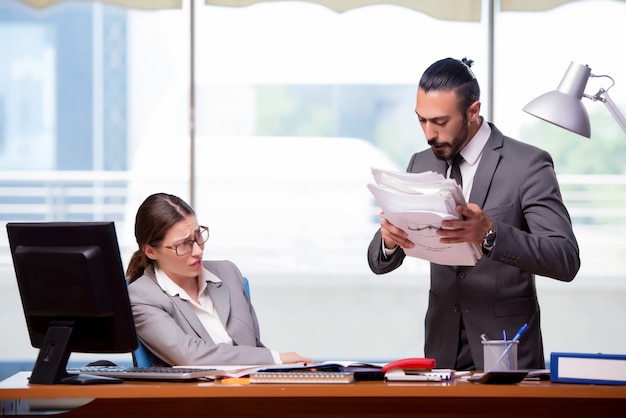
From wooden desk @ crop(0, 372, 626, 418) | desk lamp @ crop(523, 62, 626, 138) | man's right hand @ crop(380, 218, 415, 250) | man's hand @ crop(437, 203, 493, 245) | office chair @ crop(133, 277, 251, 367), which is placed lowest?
office chair @ crop(133, 277, 251, 367)

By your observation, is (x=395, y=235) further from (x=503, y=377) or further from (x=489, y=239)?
(x=503, y=377)

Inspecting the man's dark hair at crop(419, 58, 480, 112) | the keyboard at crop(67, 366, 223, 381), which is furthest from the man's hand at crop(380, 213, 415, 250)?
the keyboard at crop(67, 366, 223, 381)

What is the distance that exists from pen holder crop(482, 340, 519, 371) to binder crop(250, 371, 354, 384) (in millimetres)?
354

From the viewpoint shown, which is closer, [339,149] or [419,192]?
[419,192]

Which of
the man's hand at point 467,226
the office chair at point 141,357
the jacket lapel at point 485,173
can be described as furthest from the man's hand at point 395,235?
the office chair at point 141,357

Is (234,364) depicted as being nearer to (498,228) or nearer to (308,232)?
(498,228)

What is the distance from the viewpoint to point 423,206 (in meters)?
2.37

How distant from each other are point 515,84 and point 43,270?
3.83 metres

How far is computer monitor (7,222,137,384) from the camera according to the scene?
2334mm

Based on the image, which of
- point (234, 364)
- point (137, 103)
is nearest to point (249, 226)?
point (137, 103)

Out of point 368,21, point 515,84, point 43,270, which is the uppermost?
point 368,21

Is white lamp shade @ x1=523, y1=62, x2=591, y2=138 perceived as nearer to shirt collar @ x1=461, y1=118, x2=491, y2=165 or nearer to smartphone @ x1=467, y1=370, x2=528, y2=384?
shirt collar @ x1=461, y1=118, x2=491, y2=165

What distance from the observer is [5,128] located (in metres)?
5.80

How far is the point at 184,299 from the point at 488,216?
92 centimetres
